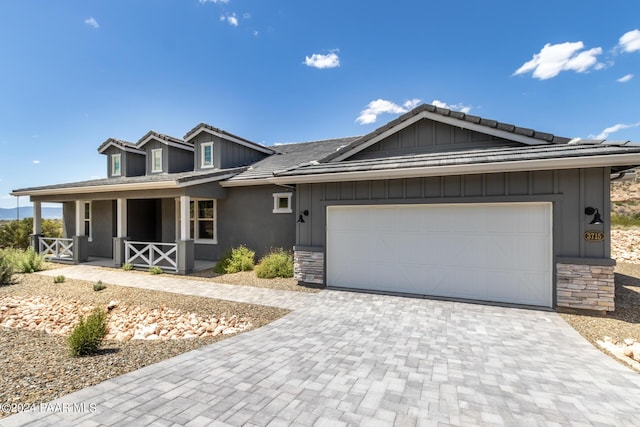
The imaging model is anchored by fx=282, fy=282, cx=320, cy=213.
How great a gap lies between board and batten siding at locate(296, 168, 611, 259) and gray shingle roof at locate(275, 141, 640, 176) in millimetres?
398

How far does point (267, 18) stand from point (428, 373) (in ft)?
43.9

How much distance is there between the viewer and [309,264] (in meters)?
8.24

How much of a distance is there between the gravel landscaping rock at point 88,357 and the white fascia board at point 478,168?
11.9ft

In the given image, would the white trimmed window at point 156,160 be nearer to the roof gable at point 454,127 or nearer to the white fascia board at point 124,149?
the white fascia board at point 124,149

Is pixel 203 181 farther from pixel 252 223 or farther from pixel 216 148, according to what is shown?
pixel 216 148

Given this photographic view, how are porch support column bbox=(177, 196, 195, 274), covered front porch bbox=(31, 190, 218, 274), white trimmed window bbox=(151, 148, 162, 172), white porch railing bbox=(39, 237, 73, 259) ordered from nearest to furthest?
porch support column bbox=(177, 196, 195, 274) < covered front porch bbox=(31, 190, 218, 274) < white porch railing bbox=(39, 237, 73, 259) < white trimmed window bbox=(151, 148, 162, 172)

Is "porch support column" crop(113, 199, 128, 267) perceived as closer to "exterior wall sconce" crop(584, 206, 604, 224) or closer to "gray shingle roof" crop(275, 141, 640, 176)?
"gray shingle roof" crop(275, 141, 640, 176)

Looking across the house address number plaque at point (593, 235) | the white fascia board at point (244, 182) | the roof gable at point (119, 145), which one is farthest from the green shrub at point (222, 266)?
the house address number plaque at point (593, 235)

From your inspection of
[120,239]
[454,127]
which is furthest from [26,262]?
[454,127]

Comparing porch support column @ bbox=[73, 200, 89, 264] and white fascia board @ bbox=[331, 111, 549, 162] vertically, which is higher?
white fascia board @ bbox=[331, 111, 549, 162]

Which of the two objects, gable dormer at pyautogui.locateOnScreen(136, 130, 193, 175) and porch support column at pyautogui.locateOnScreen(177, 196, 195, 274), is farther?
gable dormer at pyautogui.locateOnScreen(136, 130, 193, 175)

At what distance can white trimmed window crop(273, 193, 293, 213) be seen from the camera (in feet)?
36.4

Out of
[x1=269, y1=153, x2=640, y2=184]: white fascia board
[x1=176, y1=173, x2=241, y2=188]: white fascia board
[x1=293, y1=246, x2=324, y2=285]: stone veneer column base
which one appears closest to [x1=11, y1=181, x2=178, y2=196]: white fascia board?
[x1=176, y1=173, x2=241, y2=188]: white fascia board

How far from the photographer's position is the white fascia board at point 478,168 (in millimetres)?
5254
